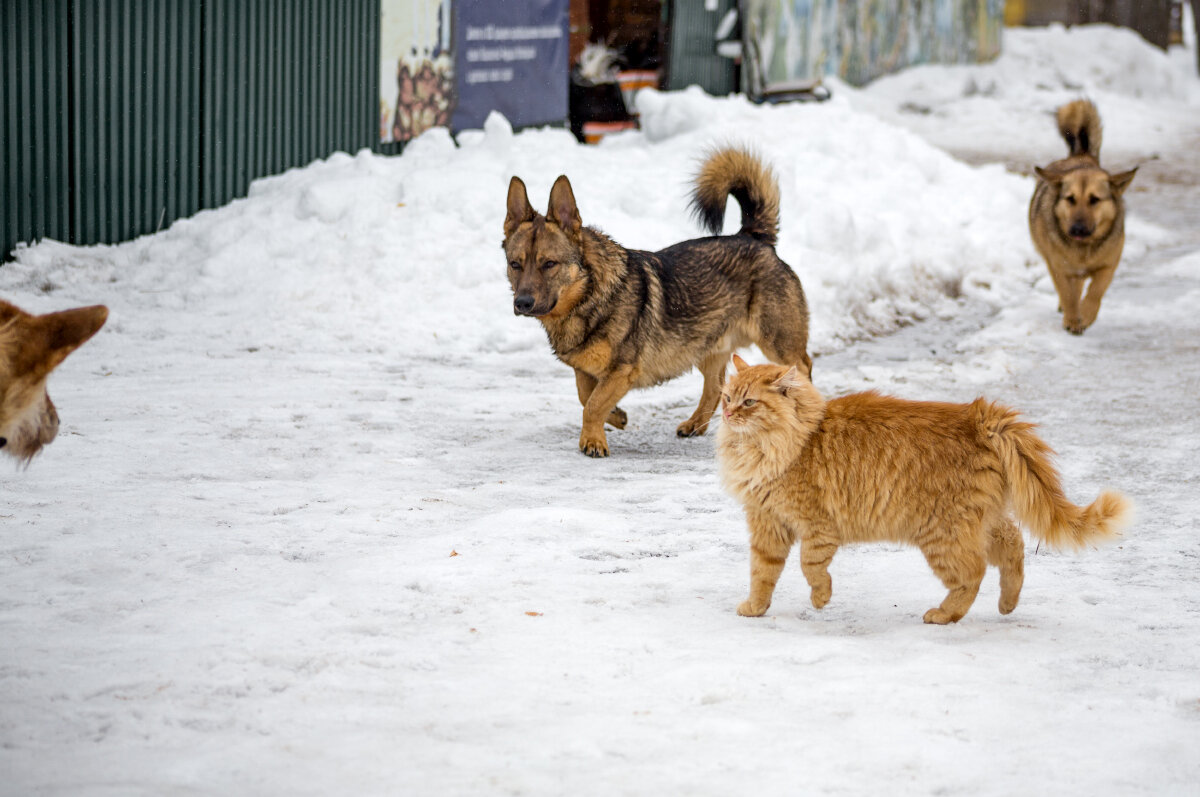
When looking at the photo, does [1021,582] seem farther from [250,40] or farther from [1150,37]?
[1150,37]

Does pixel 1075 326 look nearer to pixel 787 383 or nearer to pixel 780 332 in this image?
pixel 780 332

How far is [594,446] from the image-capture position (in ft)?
21.4

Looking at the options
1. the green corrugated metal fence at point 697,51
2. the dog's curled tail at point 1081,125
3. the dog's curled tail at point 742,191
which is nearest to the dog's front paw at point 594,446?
the dog's curled tail at point 742,191

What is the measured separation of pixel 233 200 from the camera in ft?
36.2

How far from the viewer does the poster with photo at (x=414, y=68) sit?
1238 centimetres

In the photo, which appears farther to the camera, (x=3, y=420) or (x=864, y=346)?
(x=864, y=346)

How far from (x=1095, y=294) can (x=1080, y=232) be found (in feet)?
1.74

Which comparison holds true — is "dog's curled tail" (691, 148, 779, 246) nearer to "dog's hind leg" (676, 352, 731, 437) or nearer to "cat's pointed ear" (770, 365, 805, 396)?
"dog's hind leg" (676, 352, 731, 437)

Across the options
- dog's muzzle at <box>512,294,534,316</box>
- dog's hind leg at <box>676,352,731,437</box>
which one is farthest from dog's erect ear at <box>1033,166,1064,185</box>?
dog's muzzle at <box>512,294,534,316</box>

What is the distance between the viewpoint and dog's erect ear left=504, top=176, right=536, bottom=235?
21.9 ft

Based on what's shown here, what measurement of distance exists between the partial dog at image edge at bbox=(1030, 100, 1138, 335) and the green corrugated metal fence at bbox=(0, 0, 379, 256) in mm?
6777

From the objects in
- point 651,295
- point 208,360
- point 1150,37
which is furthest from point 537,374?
point 1150,37

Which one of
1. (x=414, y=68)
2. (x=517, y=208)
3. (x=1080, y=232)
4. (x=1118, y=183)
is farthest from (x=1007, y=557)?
(x=414, y=68)

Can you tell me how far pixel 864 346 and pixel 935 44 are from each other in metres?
19.9
